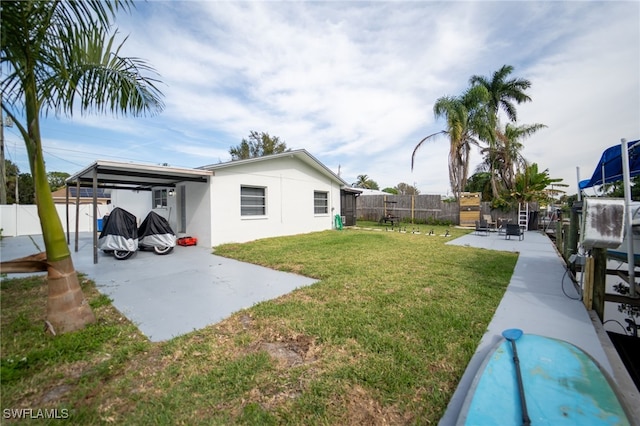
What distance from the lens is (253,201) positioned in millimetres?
10570

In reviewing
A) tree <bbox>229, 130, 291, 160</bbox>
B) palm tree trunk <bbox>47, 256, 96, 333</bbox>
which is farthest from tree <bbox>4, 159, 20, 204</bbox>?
palm tree trunk <bbox>47, 256, 96, 333</bbox>

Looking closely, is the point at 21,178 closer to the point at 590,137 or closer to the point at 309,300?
the point at 309,300

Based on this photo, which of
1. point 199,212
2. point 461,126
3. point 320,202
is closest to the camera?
point 199,212

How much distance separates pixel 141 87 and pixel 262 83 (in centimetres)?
778

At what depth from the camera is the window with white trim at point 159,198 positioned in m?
12.0

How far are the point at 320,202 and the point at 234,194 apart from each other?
5509 millimetres

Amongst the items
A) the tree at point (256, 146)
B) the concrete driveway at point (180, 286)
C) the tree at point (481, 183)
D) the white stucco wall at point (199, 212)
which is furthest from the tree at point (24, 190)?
the tree at point (481, 183)

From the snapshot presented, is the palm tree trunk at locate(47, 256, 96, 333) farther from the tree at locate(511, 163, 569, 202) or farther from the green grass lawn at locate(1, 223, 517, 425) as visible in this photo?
the tree at locate(511, 163, 569, 202)

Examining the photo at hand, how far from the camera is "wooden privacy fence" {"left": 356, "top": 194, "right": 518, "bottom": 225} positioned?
56.5ft

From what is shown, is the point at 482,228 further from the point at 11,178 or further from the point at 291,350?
the point at 11,178

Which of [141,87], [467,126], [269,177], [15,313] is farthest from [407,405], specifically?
[467,126]

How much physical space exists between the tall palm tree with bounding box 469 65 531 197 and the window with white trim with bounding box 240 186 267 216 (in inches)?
649

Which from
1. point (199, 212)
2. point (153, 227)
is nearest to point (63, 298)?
point (153, 227)

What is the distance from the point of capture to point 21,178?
30.3m
